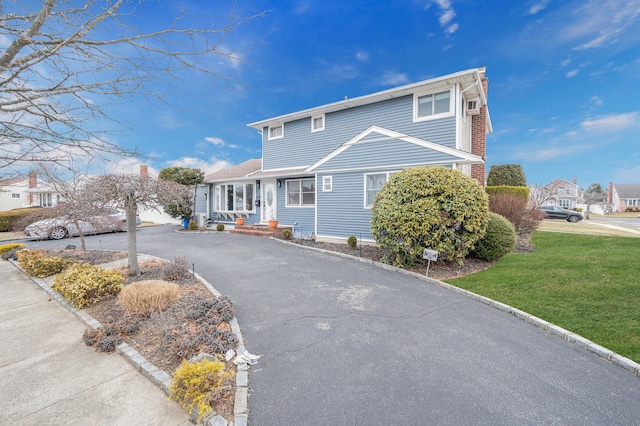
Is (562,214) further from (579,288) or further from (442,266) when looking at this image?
(579,288)

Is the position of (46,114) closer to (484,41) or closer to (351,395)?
(351,395)

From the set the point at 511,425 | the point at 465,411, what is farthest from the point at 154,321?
the point at 511,425

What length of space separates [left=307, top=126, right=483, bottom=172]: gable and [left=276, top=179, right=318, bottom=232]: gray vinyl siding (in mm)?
2712

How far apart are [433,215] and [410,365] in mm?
4746

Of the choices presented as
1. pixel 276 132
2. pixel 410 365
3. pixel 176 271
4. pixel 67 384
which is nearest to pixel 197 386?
pixel 67 384

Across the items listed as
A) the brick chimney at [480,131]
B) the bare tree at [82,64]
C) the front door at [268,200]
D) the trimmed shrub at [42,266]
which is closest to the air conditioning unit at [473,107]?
the brick chimney at [480,131]

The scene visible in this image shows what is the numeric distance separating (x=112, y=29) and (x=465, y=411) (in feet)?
18.1

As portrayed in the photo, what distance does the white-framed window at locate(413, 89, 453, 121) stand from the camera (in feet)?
33.8

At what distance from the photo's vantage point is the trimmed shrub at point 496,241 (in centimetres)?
821

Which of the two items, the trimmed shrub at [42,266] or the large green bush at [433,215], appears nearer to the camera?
the large green bush at [433,215]

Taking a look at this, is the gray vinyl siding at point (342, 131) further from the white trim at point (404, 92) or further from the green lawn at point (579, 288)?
the green lawn at point (579, 288)

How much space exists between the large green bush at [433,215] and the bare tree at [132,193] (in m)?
5.91

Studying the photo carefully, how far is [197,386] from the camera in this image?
258 centimetres

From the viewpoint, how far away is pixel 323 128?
14.1 metres
